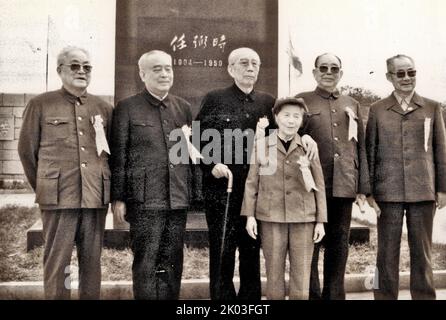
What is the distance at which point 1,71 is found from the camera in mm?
3730

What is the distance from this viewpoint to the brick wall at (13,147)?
3.53 metres

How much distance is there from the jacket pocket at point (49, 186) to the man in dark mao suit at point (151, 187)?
36 centimetres

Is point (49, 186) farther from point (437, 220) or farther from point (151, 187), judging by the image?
point (437, 220)

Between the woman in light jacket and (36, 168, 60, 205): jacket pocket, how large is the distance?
4.00ft

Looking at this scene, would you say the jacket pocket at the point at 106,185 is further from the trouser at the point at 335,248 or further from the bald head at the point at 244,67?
the trouser at the point at 335,248

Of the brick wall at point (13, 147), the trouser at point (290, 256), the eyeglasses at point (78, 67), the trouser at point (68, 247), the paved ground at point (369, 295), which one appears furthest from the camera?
the paved ground at point (369, 295)

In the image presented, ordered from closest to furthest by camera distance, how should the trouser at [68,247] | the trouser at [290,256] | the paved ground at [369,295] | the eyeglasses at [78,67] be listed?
1. the trouser at [290,256]
2. the trouser at [68,247]
3. the eyeglasses at [78,67]
4. the paved ground at [369,295]

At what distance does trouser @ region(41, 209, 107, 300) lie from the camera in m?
3.28

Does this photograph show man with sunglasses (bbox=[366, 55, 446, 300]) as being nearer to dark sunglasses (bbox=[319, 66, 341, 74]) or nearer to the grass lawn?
the grass lawn

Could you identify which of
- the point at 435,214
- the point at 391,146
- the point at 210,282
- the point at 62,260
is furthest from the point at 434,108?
the point at 62,260

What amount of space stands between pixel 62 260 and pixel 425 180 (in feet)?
8.27

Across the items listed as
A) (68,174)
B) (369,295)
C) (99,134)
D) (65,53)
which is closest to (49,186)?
(68,174)

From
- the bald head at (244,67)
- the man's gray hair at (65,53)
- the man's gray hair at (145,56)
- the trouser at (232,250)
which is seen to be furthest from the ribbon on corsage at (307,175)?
the man's gray hair at (65,53)

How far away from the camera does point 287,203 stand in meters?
3.20
